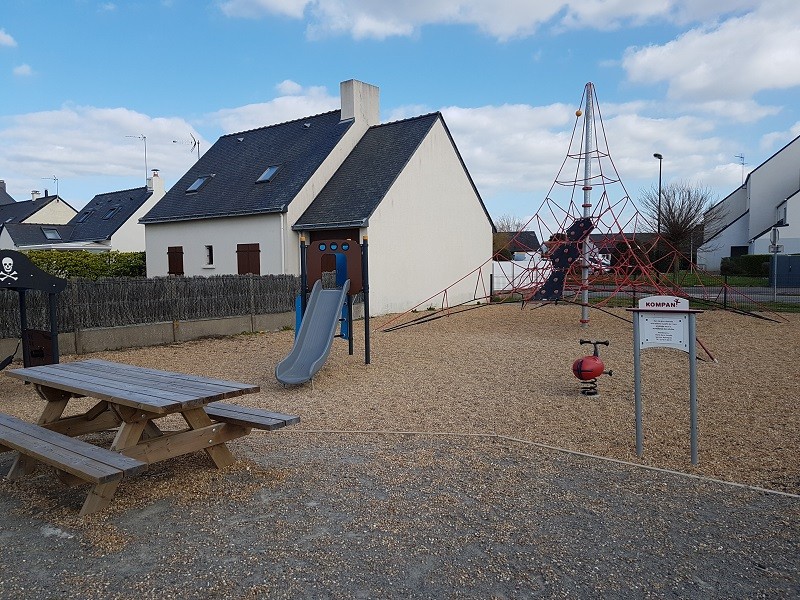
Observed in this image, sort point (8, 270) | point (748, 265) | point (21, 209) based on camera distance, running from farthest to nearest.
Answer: point (21, 209)
point (748, 265)
point (8, 270)

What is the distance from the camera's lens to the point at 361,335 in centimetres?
1496

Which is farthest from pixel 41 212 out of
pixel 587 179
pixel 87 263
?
pixel 587 179

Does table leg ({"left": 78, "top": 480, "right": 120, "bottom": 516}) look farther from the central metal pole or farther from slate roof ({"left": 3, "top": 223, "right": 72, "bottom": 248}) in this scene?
slate roof ({"left": 3, "top": 223, "right": 72, "bottom": 248})

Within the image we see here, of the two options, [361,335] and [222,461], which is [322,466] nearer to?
[222,461]

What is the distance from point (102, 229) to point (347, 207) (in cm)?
2521

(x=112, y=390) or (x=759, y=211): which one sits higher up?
(x=759, y=211)

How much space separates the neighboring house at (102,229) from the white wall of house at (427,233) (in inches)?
851

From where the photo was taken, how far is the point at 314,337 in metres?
9.99

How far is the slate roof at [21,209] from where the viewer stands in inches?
1831

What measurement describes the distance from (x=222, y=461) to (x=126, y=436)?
2.80 ft

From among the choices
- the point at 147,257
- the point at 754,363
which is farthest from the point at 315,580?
the point at 147,257

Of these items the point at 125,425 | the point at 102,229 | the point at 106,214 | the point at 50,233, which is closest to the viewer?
the point at 125,425

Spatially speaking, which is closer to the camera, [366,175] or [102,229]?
[366,175]

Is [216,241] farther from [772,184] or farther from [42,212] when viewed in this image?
[772,184]
